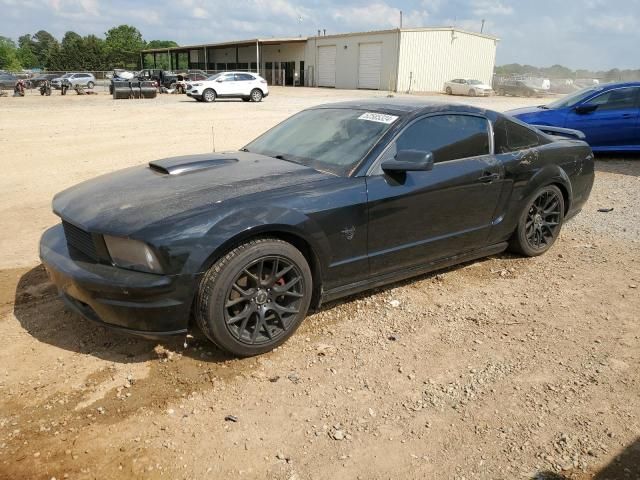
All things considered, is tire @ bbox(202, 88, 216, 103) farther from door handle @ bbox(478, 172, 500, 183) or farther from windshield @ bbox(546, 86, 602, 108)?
door handle @ bbox(478, 172, 500, 183)

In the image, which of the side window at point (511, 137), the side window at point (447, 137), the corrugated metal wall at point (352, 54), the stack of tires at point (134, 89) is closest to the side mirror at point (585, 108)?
the side window at point (511, 137)

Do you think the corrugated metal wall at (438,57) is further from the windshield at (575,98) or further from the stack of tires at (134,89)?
the windshield at (575,98)

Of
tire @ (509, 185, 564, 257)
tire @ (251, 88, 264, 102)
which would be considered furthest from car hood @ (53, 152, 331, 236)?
tire @ (251, 88, 264, 102)

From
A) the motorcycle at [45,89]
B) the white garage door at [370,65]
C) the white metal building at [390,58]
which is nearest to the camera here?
the motorcycle at [45,89]

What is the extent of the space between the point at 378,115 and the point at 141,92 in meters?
27.6

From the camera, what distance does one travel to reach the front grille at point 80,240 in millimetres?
2994

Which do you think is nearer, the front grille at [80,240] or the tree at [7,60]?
the front grille at [80,240]

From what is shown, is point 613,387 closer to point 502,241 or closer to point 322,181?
point 502,241

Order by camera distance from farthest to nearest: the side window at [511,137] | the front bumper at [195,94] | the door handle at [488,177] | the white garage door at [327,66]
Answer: the white garage door at [327,66] → the front bumper at [195,94] → the side window at [511,137] → the door handle at [488,177]

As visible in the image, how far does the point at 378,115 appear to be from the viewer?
3947 millimetres

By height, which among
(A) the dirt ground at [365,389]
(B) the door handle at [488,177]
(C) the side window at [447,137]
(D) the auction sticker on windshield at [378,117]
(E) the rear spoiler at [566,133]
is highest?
(D) the auction sticker on windshield at [378,117]

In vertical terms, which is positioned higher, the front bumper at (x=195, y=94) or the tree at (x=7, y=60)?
the tree at (x=7, y=60)

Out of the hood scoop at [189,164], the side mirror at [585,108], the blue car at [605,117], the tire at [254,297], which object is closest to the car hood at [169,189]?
the hood scoop at [189,164]

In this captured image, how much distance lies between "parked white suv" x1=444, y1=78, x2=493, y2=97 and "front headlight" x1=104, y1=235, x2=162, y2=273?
36204 millimetres
